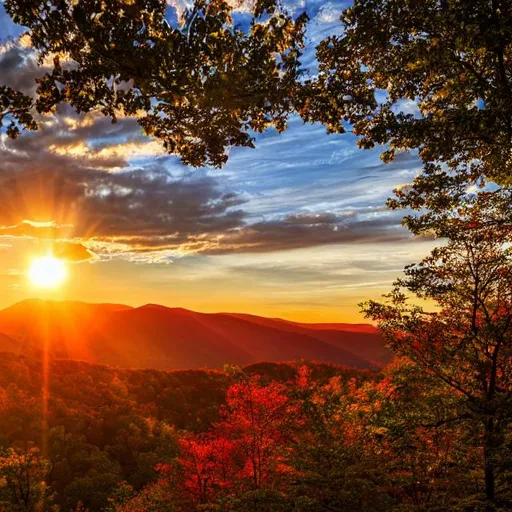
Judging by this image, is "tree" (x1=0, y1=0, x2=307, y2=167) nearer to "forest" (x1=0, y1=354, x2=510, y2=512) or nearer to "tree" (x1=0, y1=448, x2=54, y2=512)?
"forest" (x1=0, y1=354, x2=510, y2=512)

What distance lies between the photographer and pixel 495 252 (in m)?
11.1

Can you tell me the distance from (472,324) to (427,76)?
249 inches

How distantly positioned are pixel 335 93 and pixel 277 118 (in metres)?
1.46

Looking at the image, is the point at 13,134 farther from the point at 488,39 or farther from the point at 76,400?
the point at 76,400

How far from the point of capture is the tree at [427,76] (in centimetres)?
770

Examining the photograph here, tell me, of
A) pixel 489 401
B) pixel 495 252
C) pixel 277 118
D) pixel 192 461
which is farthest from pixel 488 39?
pixel 192 461

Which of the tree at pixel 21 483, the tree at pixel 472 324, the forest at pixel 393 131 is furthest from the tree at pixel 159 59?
the tree at pixel 21 483

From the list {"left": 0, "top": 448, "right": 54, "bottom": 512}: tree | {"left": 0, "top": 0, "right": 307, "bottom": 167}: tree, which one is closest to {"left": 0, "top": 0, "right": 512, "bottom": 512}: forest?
{"left": 0, "top": 0, "right": 307, "bottom": 167}: tree

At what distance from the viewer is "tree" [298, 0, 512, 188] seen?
7699 mm

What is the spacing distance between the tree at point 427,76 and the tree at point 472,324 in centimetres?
166

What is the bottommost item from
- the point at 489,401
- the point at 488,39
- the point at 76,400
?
the point at 76,400

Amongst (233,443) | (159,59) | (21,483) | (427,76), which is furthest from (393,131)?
(21,483)

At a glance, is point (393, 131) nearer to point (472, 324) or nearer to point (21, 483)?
point (472, 324)

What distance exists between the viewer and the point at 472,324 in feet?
36.1
